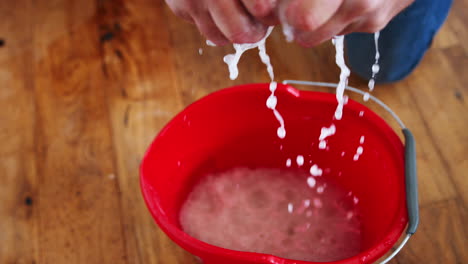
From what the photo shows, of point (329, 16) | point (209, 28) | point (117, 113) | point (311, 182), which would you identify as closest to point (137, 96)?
point (117, 113)

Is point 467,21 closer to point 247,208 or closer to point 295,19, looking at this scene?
point 247,208

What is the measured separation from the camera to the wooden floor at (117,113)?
88cm

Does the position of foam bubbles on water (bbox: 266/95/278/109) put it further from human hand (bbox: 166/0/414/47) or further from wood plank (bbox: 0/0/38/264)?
wood plank (bbox: 0/0/38/264)

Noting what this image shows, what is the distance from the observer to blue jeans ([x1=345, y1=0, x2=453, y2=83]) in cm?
87

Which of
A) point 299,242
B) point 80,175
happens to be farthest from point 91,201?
point 299,242

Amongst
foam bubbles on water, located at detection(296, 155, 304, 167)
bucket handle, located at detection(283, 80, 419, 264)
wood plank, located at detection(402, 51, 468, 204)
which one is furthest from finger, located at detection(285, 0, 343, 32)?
→ wood plank, located at detection(402, 51, 468, 204)

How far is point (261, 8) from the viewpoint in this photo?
46 centimetres

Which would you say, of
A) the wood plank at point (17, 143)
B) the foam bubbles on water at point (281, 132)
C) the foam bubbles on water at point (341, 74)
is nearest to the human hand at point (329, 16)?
the foam bubbles on water at point (341, 74)

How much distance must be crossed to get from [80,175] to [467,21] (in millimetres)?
955

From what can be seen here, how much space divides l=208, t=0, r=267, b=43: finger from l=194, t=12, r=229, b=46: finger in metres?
0.02

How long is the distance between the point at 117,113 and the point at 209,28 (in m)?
0.57

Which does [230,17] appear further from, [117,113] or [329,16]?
[117,113]

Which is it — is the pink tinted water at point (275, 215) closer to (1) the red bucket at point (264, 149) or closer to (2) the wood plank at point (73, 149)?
(1) the red bucket at point (264, 149)

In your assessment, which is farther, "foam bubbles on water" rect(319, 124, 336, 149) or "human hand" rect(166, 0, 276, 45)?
"foam bubbles on water" rect(319, 124, 336, 149)
